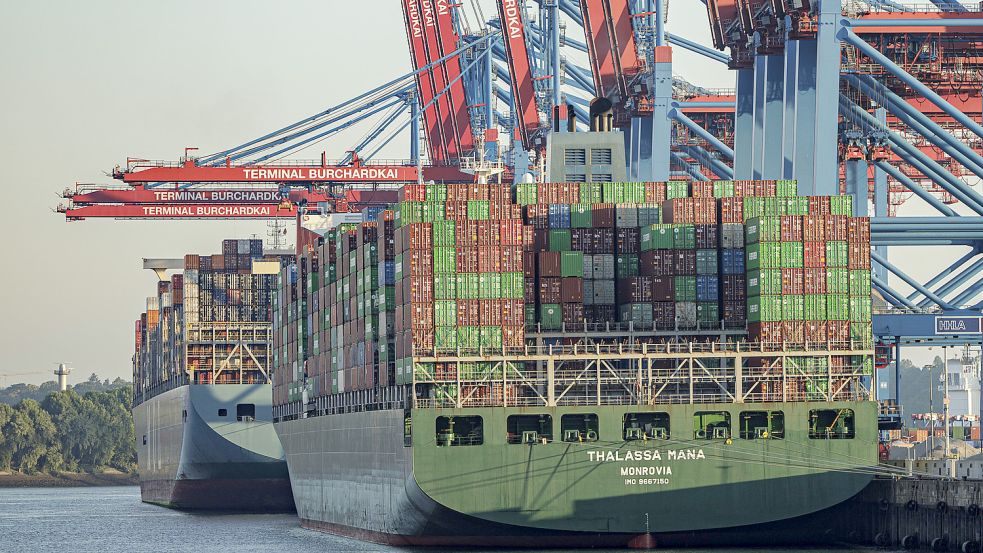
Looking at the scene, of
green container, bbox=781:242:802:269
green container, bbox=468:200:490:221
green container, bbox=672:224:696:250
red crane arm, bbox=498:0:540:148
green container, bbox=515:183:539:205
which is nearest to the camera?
green container, bbox=781:242:802:269

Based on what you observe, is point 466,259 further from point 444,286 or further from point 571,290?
point 571,290

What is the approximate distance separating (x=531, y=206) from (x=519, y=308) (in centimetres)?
480

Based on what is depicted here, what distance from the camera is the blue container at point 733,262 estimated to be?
55062 millimetres

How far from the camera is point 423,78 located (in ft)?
377

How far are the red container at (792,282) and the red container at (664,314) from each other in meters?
3.56

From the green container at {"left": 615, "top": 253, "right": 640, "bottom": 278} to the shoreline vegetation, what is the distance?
428 ft

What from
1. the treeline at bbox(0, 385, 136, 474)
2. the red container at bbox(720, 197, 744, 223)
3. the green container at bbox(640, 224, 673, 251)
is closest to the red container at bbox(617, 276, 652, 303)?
the green container at bbox(640, 224, 673, 251)

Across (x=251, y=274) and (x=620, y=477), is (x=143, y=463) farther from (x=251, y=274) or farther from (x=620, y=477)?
(x=620, y=477)

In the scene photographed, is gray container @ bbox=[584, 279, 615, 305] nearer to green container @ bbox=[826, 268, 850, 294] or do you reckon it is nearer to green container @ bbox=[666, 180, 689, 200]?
green container @ bbox=[666, 180, 689, 200]

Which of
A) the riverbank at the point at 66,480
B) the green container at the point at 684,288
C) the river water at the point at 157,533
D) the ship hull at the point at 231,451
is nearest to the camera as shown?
the green container at the point at 684,288

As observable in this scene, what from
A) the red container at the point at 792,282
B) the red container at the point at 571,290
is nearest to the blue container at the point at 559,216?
the red container at the point at 571,290

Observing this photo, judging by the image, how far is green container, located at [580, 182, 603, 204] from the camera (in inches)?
2279

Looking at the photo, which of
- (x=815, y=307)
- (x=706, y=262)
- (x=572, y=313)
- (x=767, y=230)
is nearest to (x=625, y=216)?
(x=706, y=262)

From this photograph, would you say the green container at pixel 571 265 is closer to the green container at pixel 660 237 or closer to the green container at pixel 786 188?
the green container at pixel 660 237
